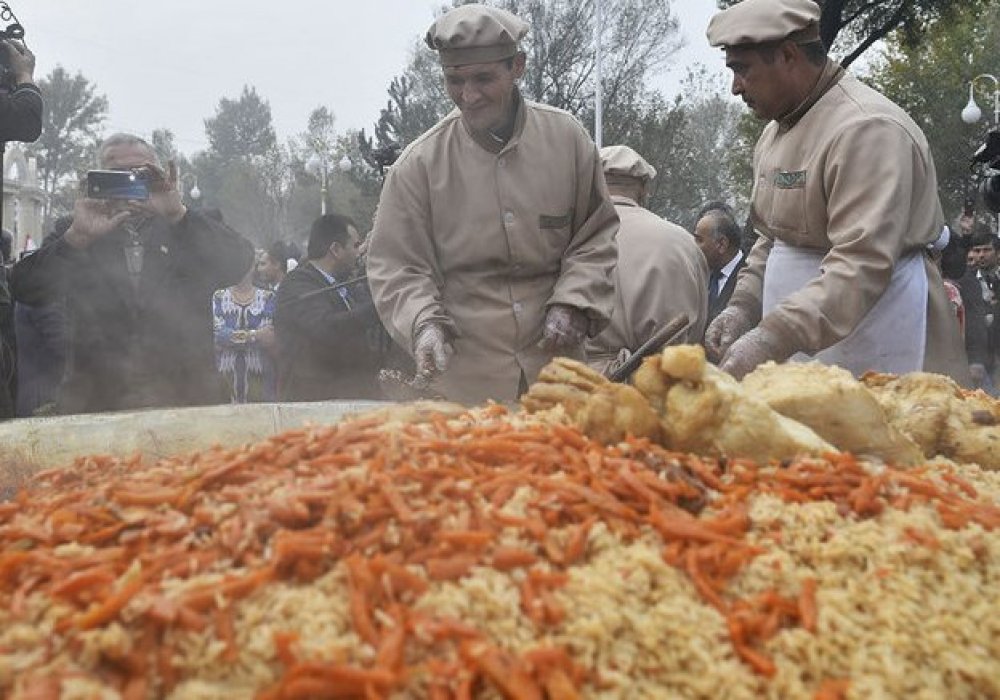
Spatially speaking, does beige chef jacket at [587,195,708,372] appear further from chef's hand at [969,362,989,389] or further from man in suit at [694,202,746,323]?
chef's hand at [969,362,989,389]

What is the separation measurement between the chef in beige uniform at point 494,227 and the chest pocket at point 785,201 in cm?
69

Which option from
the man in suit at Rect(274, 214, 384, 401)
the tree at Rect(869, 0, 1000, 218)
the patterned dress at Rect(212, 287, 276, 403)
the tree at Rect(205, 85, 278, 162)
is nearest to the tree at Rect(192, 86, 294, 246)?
the tree at Rect(205, 85, 278, 162)

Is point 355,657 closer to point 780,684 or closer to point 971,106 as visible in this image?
point 780,684

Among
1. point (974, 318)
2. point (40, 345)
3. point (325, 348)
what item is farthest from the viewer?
point (974, 318)

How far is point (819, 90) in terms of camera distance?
394cm

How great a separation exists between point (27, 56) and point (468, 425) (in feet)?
15.3

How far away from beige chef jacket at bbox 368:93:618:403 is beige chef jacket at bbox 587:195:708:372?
104 cm

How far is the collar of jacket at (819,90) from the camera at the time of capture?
3.94 m

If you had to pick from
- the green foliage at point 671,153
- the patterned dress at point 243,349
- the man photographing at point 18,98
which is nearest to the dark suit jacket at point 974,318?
the patterned dress at point 243,349

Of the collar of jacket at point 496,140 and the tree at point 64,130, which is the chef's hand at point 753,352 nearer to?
the collar of jacket at point 496,140

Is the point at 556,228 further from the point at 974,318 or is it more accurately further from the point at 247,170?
the point at 247,170

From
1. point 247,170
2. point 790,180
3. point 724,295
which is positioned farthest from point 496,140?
point 247,170

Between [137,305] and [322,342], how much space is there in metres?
1.68

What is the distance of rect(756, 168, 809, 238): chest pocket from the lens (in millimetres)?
3865
